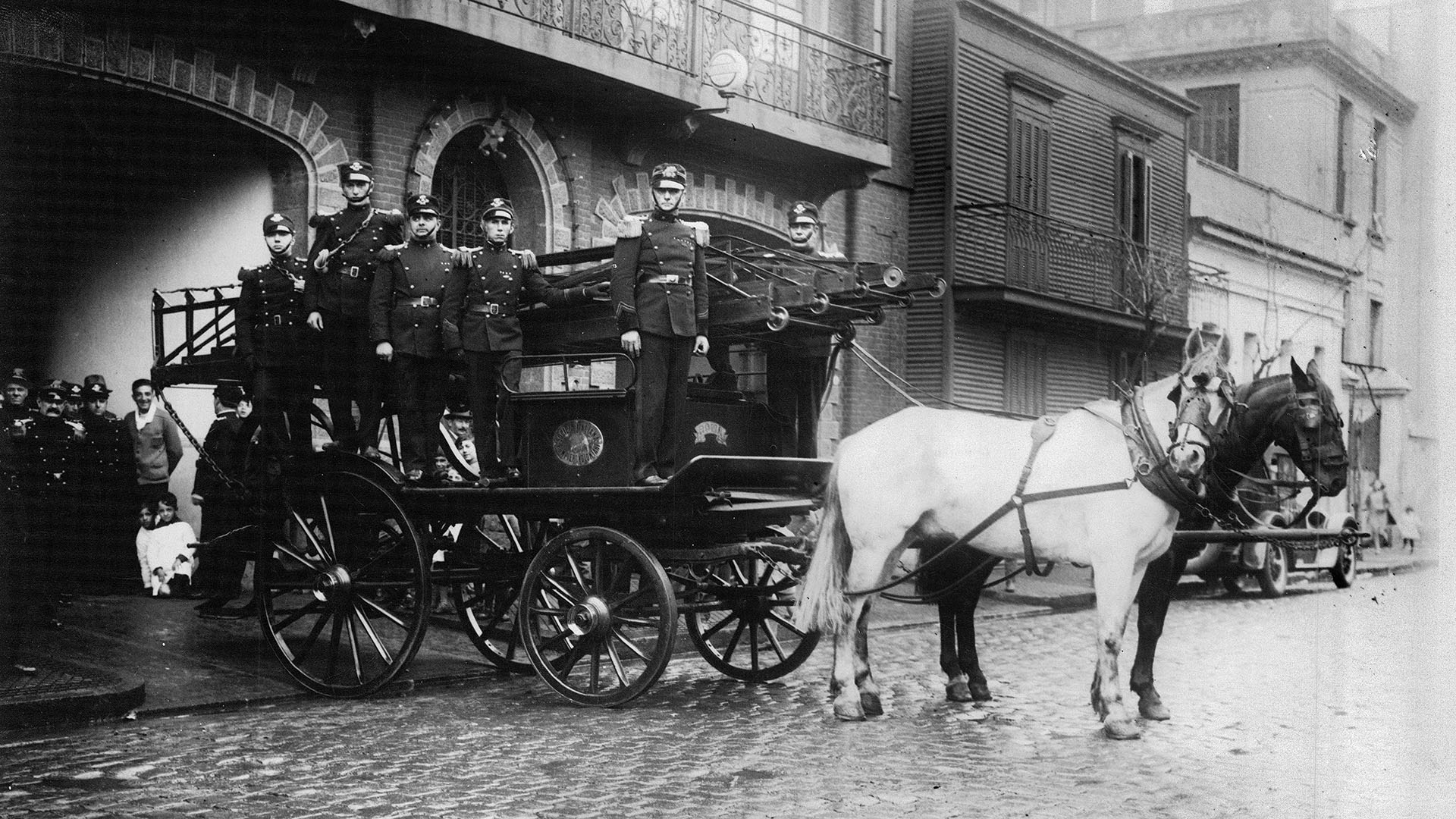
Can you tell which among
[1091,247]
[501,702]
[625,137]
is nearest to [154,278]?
[625,137]

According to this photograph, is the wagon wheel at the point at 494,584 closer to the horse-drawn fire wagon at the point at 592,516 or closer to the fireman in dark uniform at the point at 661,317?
the horse-drawn fire wagon at the point at 592,516

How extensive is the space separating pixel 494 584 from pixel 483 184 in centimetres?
570

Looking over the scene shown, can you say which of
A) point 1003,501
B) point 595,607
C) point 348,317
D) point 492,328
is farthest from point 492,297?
point 1003,501

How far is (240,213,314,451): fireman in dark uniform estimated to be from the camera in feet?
29.0

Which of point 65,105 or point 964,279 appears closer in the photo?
point 65,105

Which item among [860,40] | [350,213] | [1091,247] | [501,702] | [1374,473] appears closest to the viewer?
[501,702]

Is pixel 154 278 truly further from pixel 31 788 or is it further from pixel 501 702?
pixel 31 788

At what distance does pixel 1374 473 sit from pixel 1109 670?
339 inches

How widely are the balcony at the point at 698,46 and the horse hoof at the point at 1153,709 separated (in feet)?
25.2

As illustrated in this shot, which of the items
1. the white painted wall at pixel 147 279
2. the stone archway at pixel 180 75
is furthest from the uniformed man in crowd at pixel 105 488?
the stone archway at pixel 180 75

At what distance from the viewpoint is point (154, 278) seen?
13188mm

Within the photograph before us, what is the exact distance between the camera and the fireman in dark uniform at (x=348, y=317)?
Result: 8.67 metres

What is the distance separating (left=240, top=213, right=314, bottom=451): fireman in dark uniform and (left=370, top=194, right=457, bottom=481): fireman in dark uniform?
742 mm

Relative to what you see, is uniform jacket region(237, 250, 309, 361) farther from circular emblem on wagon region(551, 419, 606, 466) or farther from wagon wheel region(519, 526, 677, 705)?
wagon wheel region(519, 526, 677, 705)
